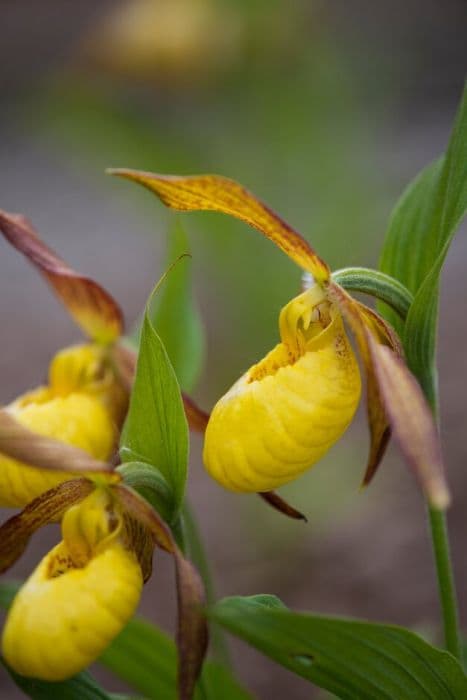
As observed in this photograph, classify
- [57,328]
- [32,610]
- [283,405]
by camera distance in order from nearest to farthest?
[32,610] < [283,405] < [57,328]

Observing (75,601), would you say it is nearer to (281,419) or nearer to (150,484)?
(150,484)

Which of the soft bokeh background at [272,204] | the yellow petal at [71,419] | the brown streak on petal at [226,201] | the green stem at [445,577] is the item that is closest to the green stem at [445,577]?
the green stem at [445,577]

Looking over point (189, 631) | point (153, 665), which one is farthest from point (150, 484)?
point (153, 665)

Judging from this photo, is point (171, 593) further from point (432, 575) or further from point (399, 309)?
point (399, 309)

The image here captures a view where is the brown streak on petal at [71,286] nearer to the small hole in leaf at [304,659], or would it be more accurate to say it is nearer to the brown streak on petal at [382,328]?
the brown streak on petal at [382,328]

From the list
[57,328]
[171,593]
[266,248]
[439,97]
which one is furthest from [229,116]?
[439,97]

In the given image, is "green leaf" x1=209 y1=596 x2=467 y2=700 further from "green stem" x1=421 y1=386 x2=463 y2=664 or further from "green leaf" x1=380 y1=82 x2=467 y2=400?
"green leaf" x1=380 y1=82 x2=467 y2=400
